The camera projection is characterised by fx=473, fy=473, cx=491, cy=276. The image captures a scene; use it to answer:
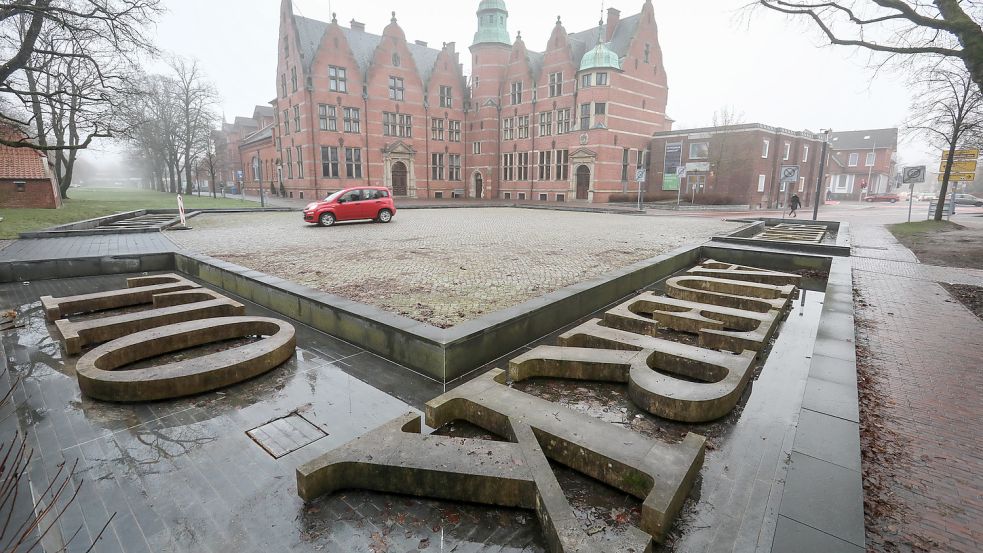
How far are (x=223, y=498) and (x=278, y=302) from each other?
14.6ft

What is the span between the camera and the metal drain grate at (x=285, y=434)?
3.51 m

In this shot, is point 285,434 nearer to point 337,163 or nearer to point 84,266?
point 84,266

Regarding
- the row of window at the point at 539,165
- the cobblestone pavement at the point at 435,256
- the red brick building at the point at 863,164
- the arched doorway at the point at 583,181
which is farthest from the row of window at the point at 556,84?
the red brick building at the point at 863,164

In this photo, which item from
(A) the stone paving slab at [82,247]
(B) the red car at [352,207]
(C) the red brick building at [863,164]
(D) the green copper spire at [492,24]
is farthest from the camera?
(C) the red brick building at [863,164]

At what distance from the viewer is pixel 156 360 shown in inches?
200

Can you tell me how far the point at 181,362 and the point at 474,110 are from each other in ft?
154

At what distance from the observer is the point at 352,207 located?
1988 centimetres

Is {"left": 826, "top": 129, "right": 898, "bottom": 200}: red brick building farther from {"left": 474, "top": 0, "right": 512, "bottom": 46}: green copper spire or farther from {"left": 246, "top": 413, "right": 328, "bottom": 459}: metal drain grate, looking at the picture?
{"left": 246, "top": 413, "right": 328, "bottom": 459}: metal drain grate

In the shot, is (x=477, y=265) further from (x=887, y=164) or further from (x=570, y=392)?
(x=887, y=164)

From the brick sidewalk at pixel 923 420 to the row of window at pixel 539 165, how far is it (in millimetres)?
36528

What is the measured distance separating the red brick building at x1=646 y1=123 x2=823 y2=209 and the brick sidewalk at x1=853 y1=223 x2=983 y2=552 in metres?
32.2

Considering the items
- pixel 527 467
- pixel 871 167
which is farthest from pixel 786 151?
pixel 527 467

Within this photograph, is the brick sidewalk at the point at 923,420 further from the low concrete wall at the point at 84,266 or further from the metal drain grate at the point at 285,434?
the low concrete wall at the point at 84,266

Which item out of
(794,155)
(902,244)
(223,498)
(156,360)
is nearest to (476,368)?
(223,498)
